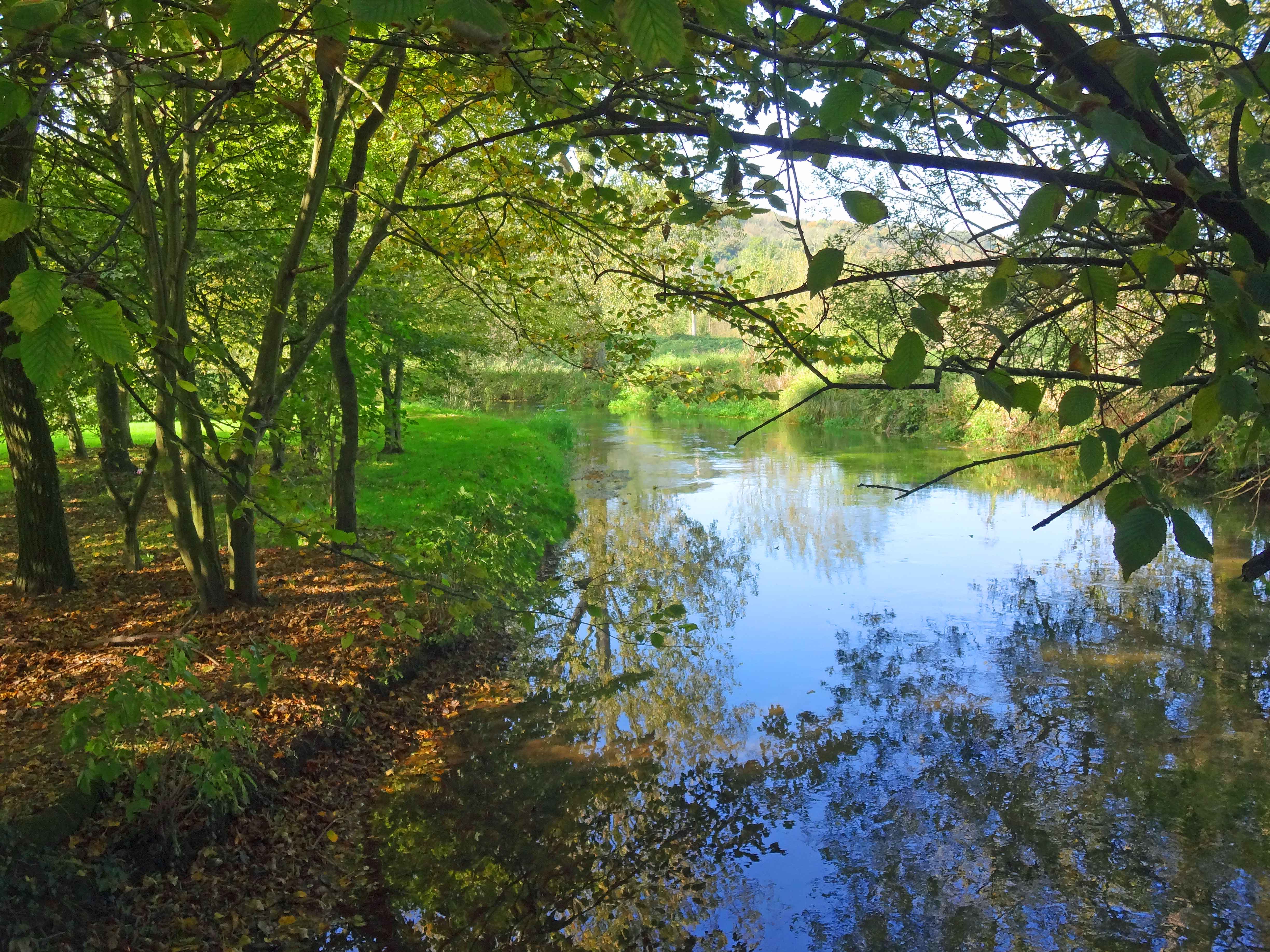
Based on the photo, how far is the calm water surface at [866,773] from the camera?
15.4ft

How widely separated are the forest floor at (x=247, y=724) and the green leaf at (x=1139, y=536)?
9.59 feet

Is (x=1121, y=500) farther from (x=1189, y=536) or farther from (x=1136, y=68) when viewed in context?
(x=1136, y=68)

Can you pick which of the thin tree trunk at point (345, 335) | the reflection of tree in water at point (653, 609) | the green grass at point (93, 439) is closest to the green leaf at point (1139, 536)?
the reflection of tree in water at point (653, 609)

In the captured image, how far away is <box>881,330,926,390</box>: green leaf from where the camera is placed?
59.0 inches

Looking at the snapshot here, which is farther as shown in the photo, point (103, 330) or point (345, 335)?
point (345, 335)

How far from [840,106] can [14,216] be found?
1.43 m

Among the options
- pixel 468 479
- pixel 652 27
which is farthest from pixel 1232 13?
pixel 468 479

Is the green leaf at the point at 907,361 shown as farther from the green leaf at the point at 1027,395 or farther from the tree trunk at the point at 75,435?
the tree trunk at the point at 75,435

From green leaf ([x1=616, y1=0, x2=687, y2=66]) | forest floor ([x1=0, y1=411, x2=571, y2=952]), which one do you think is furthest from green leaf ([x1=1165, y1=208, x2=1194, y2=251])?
forest floor ([x1=0, y1=411, x2=571, y2=952])

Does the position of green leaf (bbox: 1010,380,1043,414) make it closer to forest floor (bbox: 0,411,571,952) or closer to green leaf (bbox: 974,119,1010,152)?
green leaf (bbox: 974,119,1010,152)

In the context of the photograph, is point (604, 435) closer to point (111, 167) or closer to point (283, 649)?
point (111, 167)

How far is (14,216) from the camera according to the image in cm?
155

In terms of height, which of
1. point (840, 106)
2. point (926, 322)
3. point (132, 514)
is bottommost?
point (132, 514)

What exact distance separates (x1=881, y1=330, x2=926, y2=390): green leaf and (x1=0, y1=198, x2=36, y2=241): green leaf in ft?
4.92
